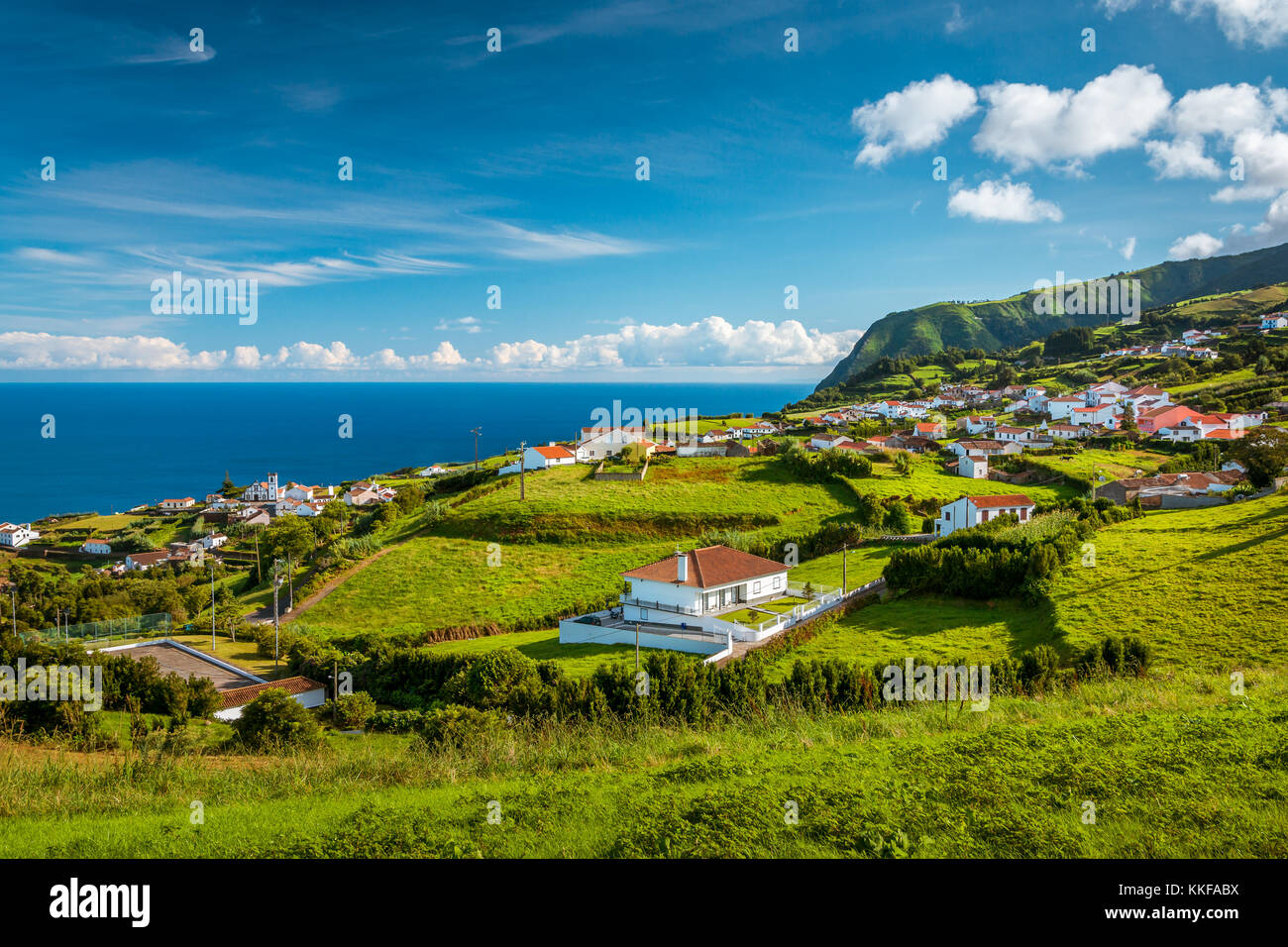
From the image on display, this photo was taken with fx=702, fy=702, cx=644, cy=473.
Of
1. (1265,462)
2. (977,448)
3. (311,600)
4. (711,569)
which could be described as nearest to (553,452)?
(311,600)

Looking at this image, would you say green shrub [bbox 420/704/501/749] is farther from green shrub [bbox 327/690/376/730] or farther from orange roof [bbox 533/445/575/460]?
orange roof [bbox 533/445/575/460]

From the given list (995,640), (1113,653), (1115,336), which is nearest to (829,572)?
(995,640)

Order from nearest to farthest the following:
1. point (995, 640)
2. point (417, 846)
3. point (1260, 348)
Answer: point (417, 846) < point (995, 640) < point (1260, 348)

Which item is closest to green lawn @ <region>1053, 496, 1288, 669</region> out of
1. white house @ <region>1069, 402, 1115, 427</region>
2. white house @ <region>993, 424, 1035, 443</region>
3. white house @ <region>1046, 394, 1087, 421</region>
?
white house @ <region>993, 424, 1035, 443</region>

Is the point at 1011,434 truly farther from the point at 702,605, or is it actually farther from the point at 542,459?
the point at 702,605

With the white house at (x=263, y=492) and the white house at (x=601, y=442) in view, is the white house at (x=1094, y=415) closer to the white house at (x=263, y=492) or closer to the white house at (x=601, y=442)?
the white house at (x=601, y=442)
